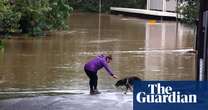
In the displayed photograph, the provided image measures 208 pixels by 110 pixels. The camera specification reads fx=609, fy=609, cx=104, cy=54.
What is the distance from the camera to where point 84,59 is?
30500mm

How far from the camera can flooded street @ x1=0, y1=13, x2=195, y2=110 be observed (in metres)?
21.5

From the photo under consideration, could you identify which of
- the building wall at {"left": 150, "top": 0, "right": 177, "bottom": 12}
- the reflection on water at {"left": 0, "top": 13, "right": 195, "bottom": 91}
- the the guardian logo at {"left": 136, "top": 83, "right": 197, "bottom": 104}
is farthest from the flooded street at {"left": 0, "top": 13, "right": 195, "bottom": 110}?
the building wall at {"left": 150, "top": 0, "right": 177, "bottom": 12}

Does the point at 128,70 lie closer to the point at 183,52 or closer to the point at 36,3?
the point at 183,52

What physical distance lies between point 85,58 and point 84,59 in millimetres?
426

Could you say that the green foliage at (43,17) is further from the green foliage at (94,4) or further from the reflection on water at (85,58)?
the green foliage at (94,4)

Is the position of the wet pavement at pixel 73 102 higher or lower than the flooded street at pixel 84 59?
higher

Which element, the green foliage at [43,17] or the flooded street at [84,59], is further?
the green foliage at [43,17]

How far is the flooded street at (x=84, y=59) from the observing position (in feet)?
70.6

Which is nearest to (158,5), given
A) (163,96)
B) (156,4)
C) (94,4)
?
(156,4)

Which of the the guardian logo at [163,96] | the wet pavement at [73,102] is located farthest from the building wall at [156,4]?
the the guardian logo at [163,96]

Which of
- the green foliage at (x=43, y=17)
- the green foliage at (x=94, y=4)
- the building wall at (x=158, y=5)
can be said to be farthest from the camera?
the green foliage at (x=94, y=4)

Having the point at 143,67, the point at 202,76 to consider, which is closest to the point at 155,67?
the point at 143,67

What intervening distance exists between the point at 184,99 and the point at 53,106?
611 cm

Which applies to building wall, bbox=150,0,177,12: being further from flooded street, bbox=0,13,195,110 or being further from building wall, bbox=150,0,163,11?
flooded street, bbox=0,13,195,110
